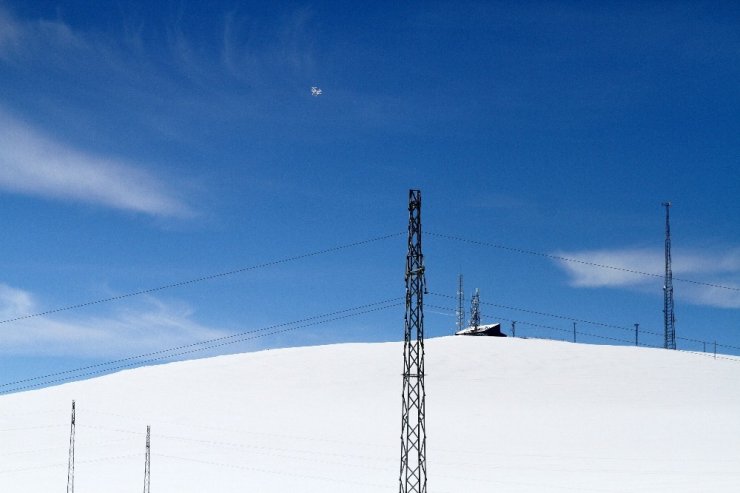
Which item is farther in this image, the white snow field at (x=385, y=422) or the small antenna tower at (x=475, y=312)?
the small antenna tower at (x=475, y=312)

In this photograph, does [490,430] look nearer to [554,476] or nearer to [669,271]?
[554,476]

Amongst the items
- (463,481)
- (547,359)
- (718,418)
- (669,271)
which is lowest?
(463,481)

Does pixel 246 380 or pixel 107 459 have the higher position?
pixel 246 380

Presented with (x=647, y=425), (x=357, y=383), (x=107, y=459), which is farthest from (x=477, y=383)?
(x=107, y=459)

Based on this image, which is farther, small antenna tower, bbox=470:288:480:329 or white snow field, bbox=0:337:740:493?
small antenna tower, bbox=470:288:480:329

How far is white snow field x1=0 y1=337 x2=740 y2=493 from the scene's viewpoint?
1726 inches

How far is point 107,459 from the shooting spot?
50.1 meters

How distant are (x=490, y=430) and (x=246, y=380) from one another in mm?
24281

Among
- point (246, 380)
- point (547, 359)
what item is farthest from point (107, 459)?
point (547, 359)

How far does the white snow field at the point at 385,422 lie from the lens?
43.8 meters

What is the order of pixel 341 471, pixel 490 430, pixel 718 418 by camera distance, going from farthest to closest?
pixel 718 418, pixel 490 430, pixel 341 471

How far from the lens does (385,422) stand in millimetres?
56344

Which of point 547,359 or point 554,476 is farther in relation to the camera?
point 547,359

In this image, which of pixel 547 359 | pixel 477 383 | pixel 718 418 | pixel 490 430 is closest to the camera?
pixel 490 430
